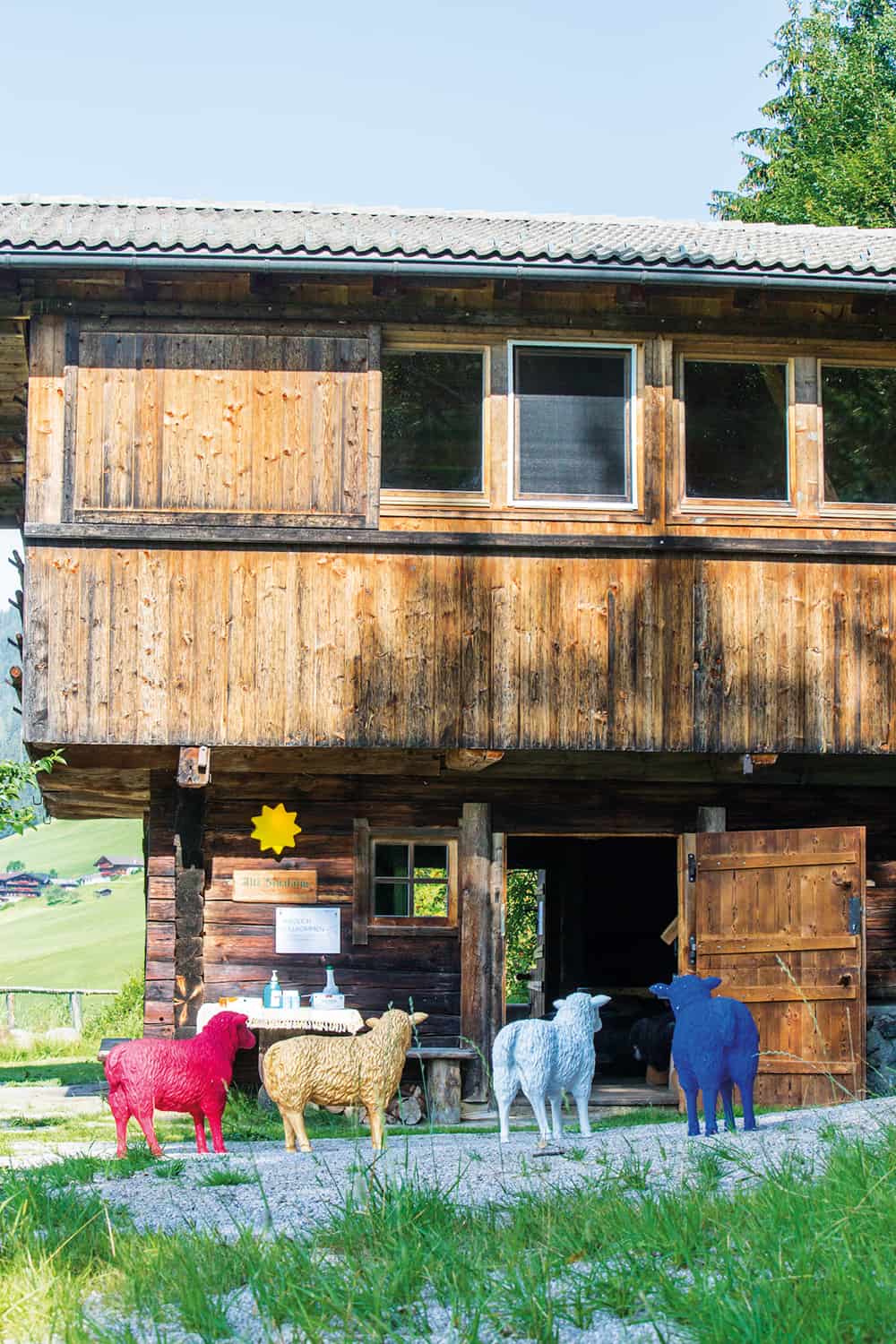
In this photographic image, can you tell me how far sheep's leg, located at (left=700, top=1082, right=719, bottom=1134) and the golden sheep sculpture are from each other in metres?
1.55

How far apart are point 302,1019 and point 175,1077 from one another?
10.2 ft

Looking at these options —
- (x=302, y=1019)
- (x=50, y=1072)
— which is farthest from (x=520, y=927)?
(x=302, y=1019)

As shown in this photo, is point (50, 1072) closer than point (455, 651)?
No

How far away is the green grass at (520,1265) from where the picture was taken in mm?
4559

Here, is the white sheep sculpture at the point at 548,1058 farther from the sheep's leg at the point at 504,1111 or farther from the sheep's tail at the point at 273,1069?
the sheep's tail at the point at 273,1069

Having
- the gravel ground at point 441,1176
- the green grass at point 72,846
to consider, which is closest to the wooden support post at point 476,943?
the gravel ground at point 441,1176

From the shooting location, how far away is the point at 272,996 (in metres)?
12.2

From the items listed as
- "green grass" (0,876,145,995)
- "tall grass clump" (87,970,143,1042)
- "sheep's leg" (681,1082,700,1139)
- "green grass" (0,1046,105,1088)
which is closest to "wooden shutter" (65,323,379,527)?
"sheep's leg" (681,1082,700,1139)

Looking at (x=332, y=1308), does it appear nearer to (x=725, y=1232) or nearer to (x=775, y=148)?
(x=725, y=1232)

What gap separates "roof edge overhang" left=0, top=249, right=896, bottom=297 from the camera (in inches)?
443

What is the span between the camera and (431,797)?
13.3 m

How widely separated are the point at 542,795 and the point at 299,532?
3.24 m

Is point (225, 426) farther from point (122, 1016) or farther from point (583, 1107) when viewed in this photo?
point (122, 1016)

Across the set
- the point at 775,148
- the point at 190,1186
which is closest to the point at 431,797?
the point at 190,1186
